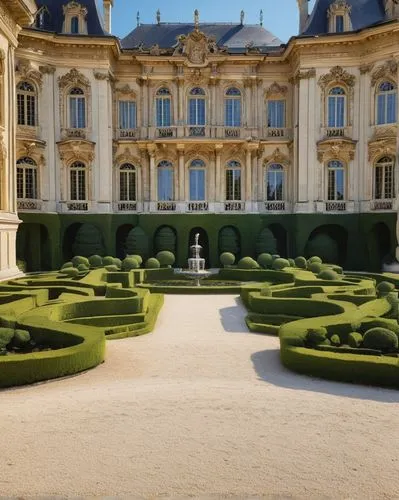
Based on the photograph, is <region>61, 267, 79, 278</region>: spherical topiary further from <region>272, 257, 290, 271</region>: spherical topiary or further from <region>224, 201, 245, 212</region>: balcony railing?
<region>224, 201, 245, 212</region>: balcony railing

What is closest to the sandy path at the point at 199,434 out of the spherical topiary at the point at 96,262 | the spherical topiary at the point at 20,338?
the spherical topiary at the point at 20,338

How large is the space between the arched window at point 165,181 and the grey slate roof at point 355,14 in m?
12.3

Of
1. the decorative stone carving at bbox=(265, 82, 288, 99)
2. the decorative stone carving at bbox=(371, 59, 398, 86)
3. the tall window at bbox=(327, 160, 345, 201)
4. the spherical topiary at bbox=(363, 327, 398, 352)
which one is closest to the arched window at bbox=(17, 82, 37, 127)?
the decorative stone carving at bbox=(265, 82, 288, 99)

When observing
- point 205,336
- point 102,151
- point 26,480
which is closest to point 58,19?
point 102,151

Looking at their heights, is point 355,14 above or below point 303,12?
below

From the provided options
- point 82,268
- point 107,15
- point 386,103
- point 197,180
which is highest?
point 107,15

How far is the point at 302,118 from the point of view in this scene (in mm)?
31719

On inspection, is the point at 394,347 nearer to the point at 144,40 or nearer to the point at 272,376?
the point at 272,376

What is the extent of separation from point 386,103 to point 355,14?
671cm

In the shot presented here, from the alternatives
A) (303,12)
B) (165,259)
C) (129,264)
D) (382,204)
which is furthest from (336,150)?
(129,264)

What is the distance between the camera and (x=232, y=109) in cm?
3391

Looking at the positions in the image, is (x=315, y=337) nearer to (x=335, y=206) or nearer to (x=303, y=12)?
(x=335, y=206)

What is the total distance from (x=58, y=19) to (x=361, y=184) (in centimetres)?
2218

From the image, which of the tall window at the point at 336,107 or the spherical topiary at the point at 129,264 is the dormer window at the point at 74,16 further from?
the tall window at the point at 336,107
